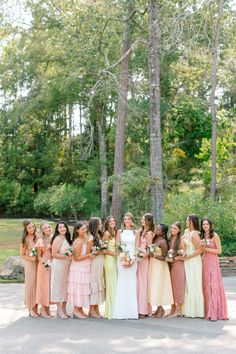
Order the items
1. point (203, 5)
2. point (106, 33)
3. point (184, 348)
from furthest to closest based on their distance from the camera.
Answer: point (106, 33), point (203, 5), point (184, 348)

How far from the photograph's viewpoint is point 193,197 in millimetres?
16281

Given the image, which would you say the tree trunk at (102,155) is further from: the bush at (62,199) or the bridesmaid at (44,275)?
the bridesmaid at (44,275)

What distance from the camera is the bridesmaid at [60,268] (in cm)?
859

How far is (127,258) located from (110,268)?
1.38 ft

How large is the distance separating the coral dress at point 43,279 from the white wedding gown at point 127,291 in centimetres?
117

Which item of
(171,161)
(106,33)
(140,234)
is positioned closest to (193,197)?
(140,234)

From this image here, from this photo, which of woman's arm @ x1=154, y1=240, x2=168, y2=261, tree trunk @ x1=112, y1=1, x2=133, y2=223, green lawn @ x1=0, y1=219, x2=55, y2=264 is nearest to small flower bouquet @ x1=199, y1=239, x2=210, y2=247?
woman's arm @ x1=154, y1=240, x2=168, y2=261

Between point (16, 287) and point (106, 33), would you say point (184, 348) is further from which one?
point (106, 33)

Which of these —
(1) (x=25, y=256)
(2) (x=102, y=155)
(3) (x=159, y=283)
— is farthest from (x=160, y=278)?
(2) (x=102, y=155)

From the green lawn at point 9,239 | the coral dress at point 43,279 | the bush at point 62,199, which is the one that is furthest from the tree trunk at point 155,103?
the bush at point 62,199

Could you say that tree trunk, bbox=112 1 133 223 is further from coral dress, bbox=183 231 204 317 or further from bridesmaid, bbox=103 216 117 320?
coral dress, bbox=183 231 204 317

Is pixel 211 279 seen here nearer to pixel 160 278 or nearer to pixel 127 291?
pixel 160 278

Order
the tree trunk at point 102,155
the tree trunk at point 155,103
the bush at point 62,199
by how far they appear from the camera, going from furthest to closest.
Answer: the tree trunk at point 102,155 → the bush at point 62,199 → the tree trunk at point 155,103

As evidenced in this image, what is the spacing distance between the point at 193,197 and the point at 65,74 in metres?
14.1
